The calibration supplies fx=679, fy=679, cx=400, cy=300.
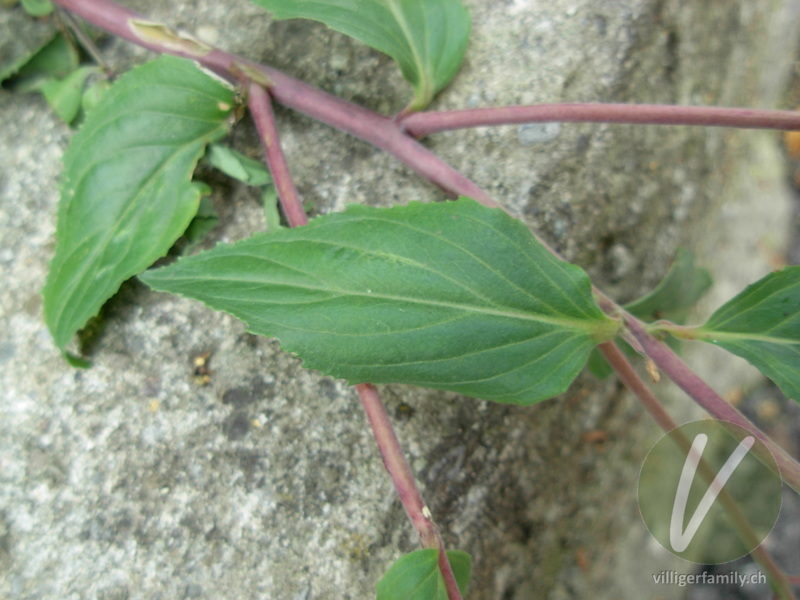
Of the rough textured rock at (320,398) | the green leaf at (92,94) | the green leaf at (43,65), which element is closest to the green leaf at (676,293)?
the rough textured rock at (320,398)

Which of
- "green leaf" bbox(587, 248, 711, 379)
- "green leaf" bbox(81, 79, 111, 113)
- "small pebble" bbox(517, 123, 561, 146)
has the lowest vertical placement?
"green leaf" bbox(587, 248, 711, 379)

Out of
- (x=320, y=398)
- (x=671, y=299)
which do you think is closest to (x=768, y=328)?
(x=671, y=299)

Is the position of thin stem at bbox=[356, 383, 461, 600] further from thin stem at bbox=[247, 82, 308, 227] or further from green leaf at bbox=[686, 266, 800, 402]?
green leaf at bbox=[686, 266, 800, 402]

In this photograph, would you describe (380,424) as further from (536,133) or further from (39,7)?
(39,7)

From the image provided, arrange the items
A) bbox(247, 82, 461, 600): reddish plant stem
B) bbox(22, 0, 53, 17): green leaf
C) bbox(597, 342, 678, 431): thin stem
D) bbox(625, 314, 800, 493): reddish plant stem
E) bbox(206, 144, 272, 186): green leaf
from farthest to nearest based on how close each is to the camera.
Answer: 1. bbox(22, 0, 53, 17): green leaf
2. bbox(206, 144, 272, 186): green leaf
3. bbox(597, 342, 678, 431): thin stem
4. bbox(247, 82, 461, 600): reddish plant stem
5. bbox(625, 314, 800, 493): reddish plant stem

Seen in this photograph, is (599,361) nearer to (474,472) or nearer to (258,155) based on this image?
(474,472)

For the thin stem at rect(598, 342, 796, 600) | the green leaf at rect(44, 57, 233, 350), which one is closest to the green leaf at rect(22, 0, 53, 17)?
the green leaf at rect(44, 57, 233, 350)

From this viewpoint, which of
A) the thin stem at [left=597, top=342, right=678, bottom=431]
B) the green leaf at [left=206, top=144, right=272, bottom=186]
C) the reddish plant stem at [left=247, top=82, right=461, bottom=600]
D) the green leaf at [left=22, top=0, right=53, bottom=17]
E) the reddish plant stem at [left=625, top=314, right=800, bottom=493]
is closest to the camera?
the reddish plant stem at [left=625, top=314, right=800, bottom=493]

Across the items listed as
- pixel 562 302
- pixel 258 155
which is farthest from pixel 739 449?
pixel 258 155
